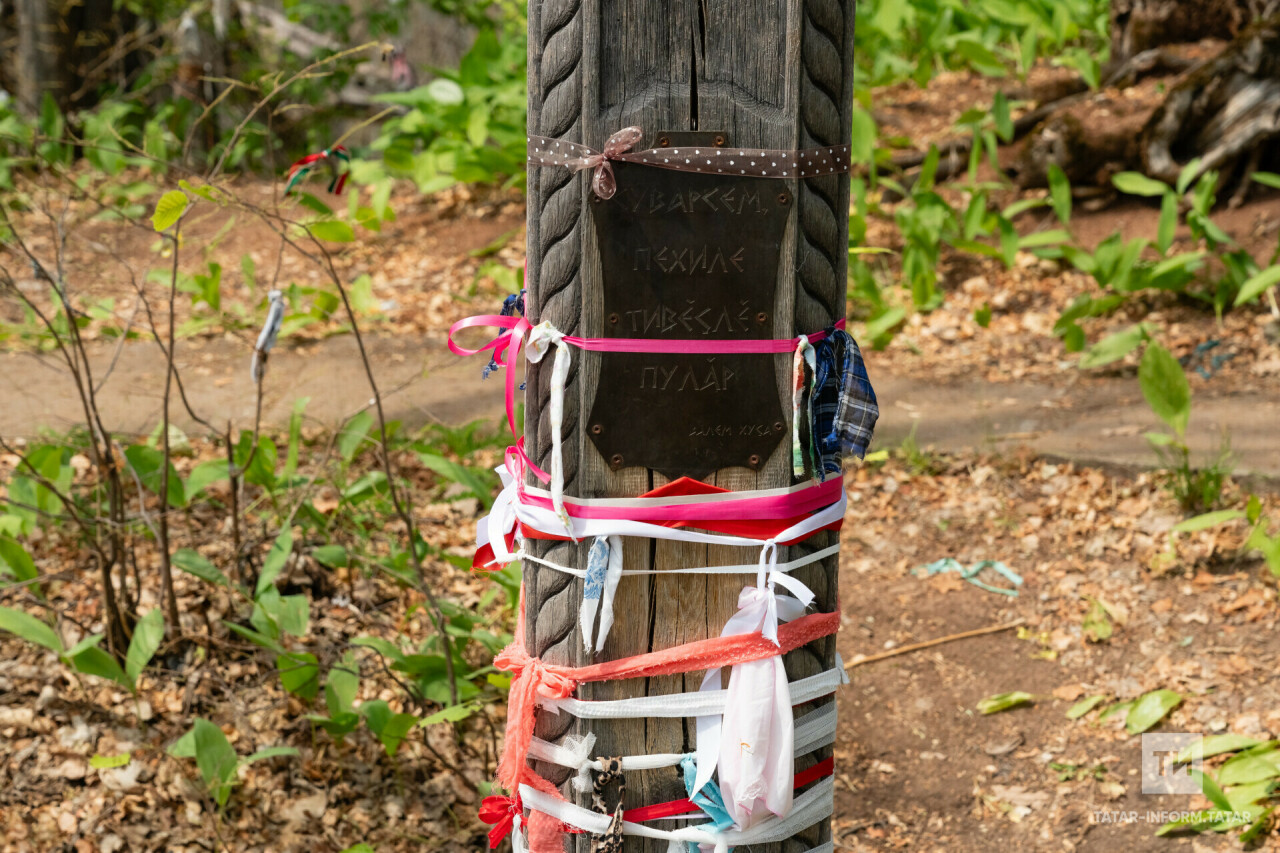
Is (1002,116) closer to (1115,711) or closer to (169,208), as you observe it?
(1115,711)

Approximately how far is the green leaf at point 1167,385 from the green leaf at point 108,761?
342 cm

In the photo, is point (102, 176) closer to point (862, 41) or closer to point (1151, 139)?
point (862, 41)

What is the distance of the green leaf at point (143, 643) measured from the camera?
280 centimetres

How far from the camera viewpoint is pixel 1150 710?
308cm

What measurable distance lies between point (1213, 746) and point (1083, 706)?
0.43 meters

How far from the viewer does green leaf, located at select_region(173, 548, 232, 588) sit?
2914 mm

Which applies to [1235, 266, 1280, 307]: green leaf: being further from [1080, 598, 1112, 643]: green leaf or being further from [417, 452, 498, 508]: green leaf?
[417, 452, 498, 508]: green leaf

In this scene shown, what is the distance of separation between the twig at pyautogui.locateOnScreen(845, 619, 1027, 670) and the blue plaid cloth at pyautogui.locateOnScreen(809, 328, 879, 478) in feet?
6.38

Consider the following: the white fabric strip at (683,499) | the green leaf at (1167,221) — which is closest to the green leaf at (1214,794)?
the white fabric strip at (683,499)

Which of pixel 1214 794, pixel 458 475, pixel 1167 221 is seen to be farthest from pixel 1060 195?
pixel 458 475


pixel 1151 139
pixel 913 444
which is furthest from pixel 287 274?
pixel 1151 139

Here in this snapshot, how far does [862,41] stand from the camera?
8594mm

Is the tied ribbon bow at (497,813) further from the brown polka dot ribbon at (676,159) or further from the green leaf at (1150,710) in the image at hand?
the green leaf at (1150,710)

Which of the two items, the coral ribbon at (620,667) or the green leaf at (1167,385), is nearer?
the coral ribbon at (620,667)
